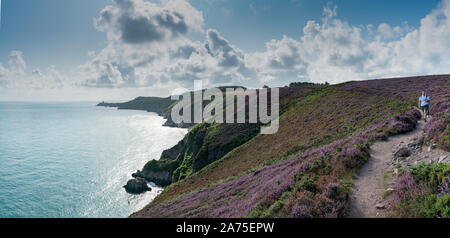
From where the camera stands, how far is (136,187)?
5956 centimetres

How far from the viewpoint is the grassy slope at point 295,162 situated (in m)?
8.52

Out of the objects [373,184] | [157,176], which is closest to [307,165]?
[373,184]

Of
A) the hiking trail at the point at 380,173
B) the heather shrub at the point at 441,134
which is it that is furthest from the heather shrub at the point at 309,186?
the heather shrub at the point at 441,134

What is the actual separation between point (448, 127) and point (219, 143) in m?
38.6

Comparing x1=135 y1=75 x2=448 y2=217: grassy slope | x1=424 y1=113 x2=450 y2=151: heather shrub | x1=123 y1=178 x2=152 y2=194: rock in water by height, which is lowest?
x1=123 y1=178 x2=152 y2=194: rock in water

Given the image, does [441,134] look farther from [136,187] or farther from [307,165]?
[136,187]

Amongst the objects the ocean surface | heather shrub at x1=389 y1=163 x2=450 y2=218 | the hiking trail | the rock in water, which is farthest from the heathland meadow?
the ocean surface

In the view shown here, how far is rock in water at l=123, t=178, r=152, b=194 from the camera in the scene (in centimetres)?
5922

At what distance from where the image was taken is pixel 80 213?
47500 mm

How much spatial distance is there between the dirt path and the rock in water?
6065cm

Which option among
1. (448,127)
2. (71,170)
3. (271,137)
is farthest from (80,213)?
(448,127)

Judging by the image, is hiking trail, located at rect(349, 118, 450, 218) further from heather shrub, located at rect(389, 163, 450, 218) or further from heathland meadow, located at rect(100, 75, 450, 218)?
heather shrub, located at rect(389, 163, 450, 218)

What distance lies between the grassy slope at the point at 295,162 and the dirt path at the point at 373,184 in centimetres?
62
